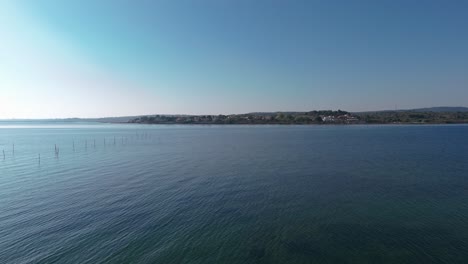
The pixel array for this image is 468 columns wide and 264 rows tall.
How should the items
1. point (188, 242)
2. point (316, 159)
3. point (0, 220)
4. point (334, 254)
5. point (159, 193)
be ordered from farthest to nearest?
point (316, 159), point (159, 193), point (0, 220), point (188, 242), point (334, 254)

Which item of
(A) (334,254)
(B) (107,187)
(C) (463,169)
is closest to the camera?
(A) (334,254)

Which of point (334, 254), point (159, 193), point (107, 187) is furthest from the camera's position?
point (107, 187)

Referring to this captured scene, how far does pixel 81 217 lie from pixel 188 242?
32.6 feet

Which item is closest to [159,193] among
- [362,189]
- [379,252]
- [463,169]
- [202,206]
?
[202,206]

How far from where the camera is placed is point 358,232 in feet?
53.3

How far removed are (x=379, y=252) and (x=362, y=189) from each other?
1385 cm

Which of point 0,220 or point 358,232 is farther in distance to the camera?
point 0,220

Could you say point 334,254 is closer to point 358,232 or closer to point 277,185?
point 358,232

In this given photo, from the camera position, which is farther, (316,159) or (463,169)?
(316,159)

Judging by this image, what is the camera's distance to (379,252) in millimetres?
13734

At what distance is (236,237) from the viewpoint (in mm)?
15617

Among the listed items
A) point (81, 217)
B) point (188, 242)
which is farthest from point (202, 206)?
point (81, 217)

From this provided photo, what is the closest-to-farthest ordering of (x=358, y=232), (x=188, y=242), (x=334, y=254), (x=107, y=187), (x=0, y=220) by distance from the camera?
(x=334, y=254) < (x=188, y=242) < (x=358, y=232) < (x=0, y=220) < (x=107, y=187)

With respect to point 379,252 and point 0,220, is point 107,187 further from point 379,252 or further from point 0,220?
point 379,252
